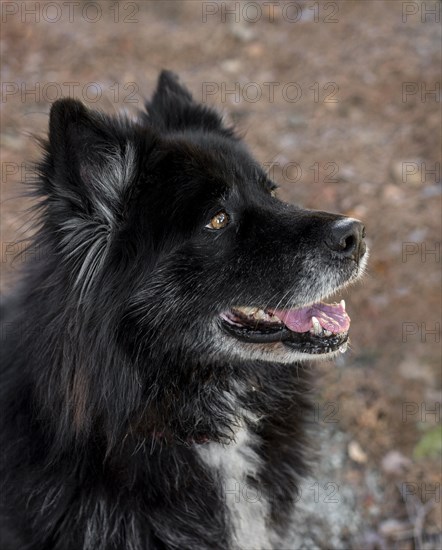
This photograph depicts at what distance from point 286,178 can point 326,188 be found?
0.46 m

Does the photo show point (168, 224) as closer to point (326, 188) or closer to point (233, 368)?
point (233, 368)

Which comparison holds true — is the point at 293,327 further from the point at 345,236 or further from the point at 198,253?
the point at 198,253

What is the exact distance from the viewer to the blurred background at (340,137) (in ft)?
13.2

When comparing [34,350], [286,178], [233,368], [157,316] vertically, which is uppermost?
[157,316]

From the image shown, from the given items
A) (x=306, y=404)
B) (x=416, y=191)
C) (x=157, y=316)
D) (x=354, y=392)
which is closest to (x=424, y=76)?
(x=416, y=191)

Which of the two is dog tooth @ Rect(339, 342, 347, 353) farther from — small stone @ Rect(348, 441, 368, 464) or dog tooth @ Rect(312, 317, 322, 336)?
small stone @ Rect(348, 441, 368, 464)

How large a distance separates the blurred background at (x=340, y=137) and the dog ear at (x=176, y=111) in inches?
20.5

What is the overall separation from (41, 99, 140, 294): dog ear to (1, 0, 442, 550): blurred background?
0.35 m

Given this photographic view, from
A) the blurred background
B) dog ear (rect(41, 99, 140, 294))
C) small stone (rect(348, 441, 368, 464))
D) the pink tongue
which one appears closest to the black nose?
the pink tongue

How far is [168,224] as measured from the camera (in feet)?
8.74

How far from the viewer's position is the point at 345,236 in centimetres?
277

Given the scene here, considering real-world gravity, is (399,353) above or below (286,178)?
below

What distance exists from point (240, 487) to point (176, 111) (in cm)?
199

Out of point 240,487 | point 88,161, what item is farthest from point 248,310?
point 88,161
